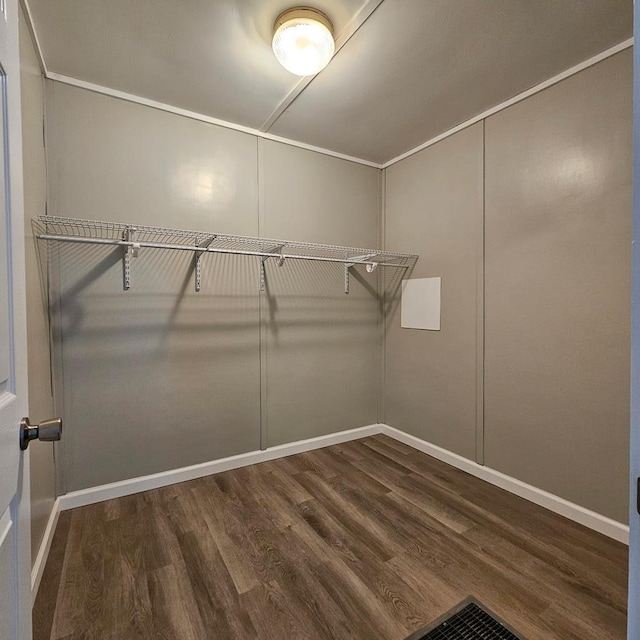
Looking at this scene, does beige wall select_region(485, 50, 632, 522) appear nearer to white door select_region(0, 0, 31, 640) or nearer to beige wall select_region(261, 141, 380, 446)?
beige wall select_region(261, 141, 380, 446)

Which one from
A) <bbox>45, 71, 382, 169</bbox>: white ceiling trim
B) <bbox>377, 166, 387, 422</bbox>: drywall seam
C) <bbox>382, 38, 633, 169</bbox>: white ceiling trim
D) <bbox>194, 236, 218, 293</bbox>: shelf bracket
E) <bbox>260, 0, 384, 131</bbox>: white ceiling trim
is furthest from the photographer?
<bbox>377, 166, 387, 422</bbox>: drywall seam

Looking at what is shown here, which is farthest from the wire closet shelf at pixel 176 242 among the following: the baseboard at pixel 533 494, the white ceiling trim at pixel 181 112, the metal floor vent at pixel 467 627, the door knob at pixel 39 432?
the metal floor vent at pixel 467 627

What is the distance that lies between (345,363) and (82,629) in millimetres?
2314

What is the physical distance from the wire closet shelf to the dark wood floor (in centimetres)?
143

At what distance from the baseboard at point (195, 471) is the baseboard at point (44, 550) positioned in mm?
116

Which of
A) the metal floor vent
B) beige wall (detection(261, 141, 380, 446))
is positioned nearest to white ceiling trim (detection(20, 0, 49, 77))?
beige wall (detection(261, 141, 380, 446))

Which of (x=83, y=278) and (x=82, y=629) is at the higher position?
(x=83, y=278)

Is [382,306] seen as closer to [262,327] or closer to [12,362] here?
[262,327]

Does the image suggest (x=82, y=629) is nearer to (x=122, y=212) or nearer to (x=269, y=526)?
(x=269, y=526)

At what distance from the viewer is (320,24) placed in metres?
1.58

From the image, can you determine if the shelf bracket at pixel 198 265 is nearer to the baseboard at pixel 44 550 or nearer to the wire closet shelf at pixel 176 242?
the wire closet shelf at pixel 176 242

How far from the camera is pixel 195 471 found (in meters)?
Answer: 2.43

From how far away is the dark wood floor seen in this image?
134cm

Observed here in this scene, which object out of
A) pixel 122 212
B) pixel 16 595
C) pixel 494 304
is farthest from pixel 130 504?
pixel 494 304
